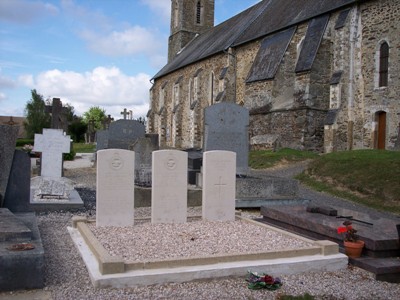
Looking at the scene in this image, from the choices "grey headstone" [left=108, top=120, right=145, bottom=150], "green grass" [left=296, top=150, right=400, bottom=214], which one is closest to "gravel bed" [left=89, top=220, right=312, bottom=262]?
"green grass" [left=296, top=150, right=400, bottom=214]

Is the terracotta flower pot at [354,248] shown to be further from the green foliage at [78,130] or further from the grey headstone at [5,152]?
the green foliage at [78,130]

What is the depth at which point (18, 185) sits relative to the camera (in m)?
6.76

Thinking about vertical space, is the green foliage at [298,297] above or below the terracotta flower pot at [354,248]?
below

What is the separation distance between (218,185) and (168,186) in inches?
39.3

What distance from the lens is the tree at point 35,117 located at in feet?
153

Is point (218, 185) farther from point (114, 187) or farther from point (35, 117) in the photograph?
point (35, 117)

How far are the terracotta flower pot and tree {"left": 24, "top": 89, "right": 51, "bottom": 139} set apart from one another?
43.7m

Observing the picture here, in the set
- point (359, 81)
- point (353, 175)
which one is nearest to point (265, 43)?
point (359, 81)

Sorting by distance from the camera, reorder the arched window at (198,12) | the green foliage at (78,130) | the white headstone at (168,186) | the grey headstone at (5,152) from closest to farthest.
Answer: the grey headstone at (5,152) < the white headstone at (168,186) < the arched window at (198,12) < the green foliage at (78,130)

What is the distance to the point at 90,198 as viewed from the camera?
33.7ft

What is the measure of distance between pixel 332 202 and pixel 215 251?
6.37 meters

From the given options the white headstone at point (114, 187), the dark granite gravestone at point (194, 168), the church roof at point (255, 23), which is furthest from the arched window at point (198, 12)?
the white headstone at point (114, 187)

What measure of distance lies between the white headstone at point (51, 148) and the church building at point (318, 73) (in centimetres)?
1080

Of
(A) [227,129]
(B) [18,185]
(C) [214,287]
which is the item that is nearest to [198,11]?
(A) [227,129]
